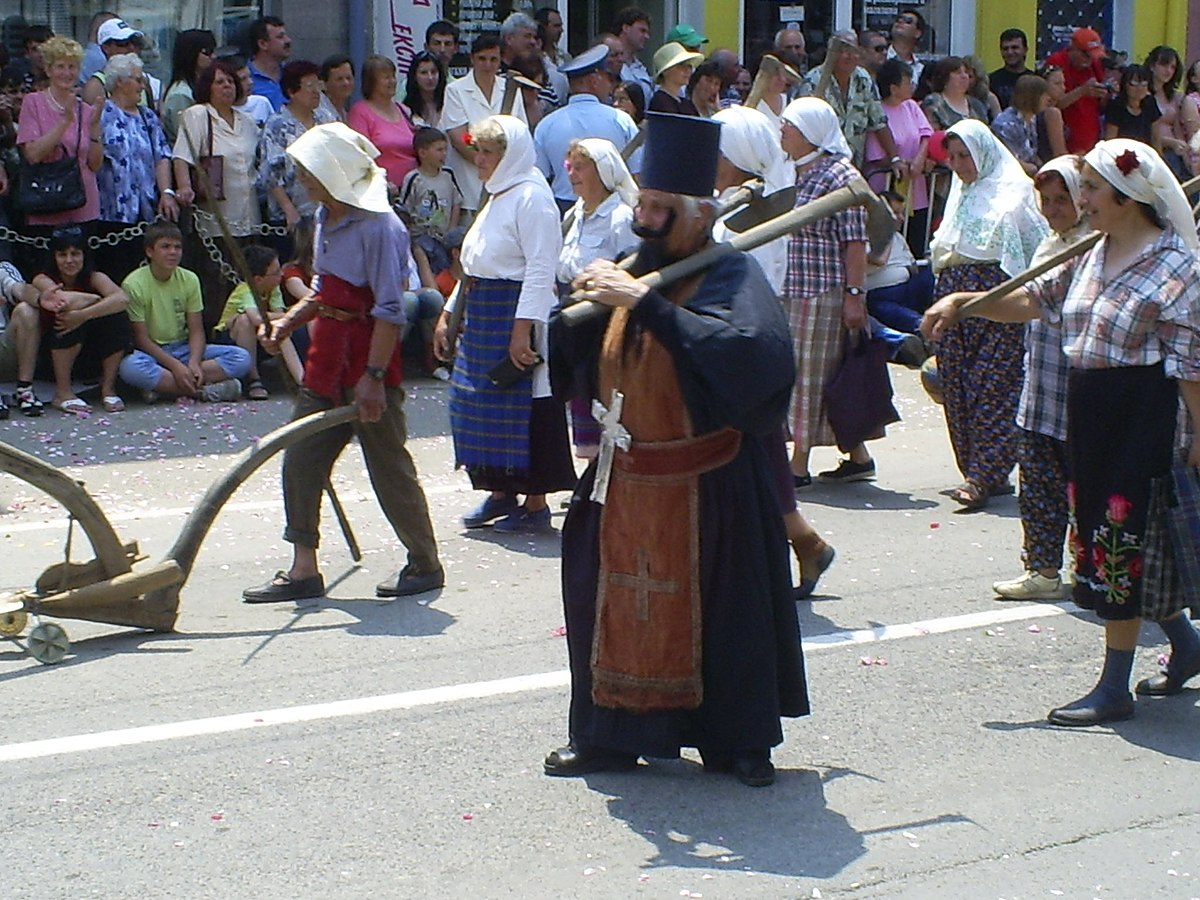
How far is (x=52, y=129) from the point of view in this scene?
11070 mm

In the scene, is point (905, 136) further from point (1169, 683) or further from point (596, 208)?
point (1169, 683)

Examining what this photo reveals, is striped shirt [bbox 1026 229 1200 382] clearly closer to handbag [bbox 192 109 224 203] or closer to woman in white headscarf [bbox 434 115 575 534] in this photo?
woman in white headscarf [bbox 434 115 575 534]

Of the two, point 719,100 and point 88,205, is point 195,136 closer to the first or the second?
point 88,205

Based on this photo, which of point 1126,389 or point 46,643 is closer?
point 1126,389

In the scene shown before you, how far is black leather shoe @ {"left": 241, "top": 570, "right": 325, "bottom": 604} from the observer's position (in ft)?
23.7

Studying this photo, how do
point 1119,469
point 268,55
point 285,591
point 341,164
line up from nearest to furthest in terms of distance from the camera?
point 1119,469
point 341,164
point 285,591
point 268,55

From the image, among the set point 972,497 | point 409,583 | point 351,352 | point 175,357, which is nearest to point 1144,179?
point 351,352

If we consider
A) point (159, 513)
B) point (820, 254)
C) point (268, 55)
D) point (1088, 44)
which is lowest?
point (159, 513)

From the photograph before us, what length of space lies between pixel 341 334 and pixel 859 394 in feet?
9.99

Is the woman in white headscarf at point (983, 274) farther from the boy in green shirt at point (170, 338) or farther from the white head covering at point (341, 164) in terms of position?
the boy in green shirt at point (170, 338)

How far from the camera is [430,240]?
12.7m

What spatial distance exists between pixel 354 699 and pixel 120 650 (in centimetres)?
101

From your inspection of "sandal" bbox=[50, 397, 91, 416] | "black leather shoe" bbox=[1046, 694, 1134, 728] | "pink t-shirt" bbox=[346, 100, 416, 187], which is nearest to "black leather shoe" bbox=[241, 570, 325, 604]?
"black leather shoe" bbox=[1046, 694, 1134, 728]

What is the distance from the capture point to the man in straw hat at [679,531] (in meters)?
5.09
